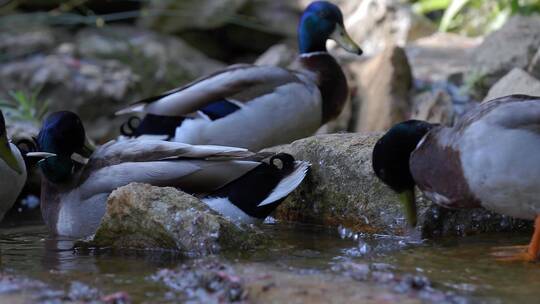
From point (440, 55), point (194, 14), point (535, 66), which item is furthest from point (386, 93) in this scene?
point (194, 14)

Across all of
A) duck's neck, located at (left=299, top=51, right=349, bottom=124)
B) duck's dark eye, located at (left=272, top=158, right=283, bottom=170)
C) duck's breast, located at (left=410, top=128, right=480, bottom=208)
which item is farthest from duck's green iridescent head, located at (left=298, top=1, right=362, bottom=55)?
duck's breast, located at (left=410, top=128, right=480, bottom=208)

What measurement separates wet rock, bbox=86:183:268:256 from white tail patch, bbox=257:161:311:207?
0.47m

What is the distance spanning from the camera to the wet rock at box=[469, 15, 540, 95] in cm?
725

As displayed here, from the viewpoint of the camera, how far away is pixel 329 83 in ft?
20.5

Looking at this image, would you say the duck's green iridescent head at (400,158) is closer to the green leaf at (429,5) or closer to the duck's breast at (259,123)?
the duck's breast at (259,123)

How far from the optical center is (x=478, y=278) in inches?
134

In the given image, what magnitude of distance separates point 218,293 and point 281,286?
7.9 inches

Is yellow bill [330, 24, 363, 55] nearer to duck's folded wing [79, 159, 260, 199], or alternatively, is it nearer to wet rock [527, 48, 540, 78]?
wet rock [527, 48, 540, 78]

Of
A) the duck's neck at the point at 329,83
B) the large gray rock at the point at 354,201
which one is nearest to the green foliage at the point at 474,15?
the duck's neck at the point at 329,83

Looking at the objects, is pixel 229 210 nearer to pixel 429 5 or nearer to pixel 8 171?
pixel 8 171

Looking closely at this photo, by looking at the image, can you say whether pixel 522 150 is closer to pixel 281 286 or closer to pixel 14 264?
pixel 281 286

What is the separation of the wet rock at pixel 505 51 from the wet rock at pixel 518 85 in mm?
1452

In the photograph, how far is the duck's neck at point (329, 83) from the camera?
6.22 metres

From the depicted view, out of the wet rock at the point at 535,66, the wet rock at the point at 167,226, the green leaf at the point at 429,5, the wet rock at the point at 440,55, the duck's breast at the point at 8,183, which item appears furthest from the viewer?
the green leaf at the point at 429,5
